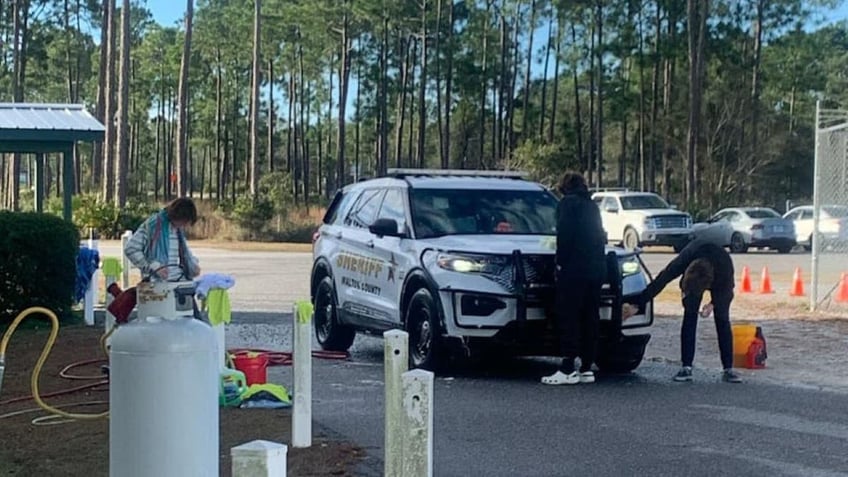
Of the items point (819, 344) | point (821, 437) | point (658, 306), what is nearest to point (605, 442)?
point (821, 437)

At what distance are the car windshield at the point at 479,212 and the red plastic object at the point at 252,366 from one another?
2.48 m

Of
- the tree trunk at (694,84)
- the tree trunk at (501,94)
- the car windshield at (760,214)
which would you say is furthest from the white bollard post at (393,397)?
the tree trunk at (501,94)

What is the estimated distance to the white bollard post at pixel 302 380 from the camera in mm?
7148

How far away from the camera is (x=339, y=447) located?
7.27 metres

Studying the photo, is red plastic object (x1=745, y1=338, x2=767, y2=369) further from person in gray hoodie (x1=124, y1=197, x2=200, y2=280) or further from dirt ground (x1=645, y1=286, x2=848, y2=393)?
person in gray hoodie (x1=124, y1=197, x2=200, y2=280)

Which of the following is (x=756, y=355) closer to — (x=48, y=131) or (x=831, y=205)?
(x=831, y=205)

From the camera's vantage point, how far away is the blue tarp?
583 inches

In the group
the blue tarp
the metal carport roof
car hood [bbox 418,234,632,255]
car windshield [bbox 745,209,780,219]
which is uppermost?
the metal carport roof

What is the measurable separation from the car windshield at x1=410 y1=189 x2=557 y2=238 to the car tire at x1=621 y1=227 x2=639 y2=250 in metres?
24.6

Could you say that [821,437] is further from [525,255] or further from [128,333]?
[128,333]

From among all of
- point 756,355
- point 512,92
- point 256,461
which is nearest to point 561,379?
point 756,355

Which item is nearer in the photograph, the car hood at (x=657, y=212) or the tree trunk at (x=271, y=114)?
the car hood at (x=657, y=212)

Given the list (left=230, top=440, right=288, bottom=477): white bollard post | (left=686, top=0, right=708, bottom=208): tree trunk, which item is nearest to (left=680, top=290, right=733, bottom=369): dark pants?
(left=230, top=440, right=288, bottom=477): white bollard post

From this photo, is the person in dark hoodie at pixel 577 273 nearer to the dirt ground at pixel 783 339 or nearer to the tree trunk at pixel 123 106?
the dirt ground at pixel 783 339
